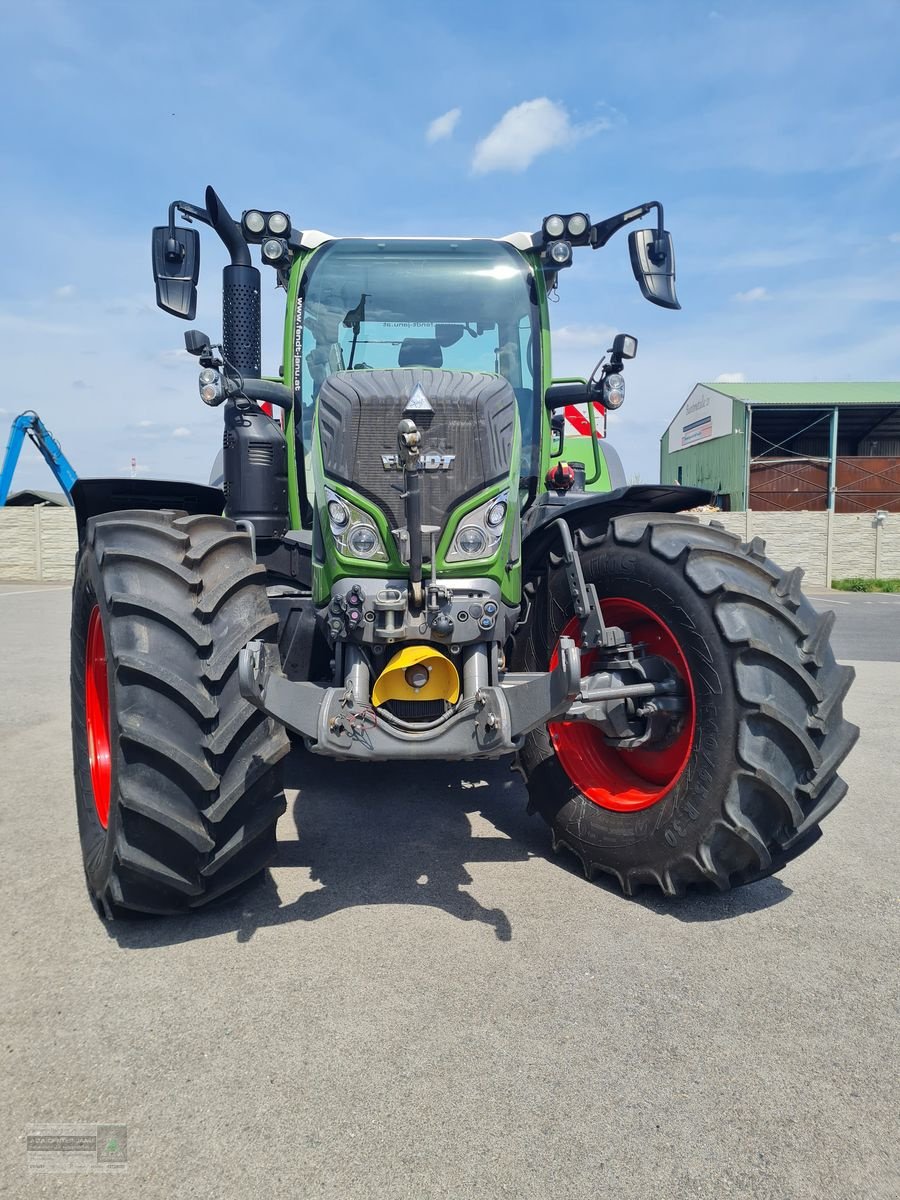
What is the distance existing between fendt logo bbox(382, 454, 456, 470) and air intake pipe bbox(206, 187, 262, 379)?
5.14 feet

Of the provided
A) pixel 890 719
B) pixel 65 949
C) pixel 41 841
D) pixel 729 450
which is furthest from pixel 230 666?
pixel 729 450

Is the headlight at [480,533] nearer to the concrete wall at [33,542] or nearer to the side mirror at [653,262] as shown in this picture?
the side mirror at [653,262]

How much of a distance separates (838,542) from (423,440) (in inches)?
796

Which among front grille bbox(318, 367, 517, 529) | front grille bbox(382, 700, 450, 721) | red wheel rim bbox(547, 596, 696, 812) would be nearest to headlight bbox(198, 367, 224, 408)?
front grille bbox(318, 367, 517, 529)

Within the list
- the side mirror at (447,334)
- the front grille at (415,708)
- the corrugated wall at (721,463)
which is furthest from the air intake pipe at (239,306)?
the corrugated wall at (721,463)

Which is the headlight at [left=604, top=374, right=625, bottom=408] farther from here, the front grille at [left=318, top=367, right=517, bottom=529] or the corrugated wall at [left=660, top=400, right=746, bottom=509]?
the corrugated wall at [left=660, top=400, right=746, bottom=509]

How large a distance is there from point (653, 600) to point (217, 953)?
1770 mm

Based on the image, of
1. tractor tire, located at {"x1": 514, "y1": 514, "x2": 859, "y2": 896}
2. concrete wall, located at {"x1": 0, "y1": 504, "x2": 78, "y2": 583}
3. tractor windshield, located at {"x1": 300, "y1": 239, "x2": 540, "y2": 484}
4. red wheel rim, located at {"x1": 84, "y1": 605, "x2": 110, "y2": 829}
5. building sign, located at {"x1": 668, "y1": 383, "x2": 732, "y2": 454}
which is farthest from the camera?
building sign, located at {"x1": 668, "y1": 383, "x2": 732, "y2": 454}

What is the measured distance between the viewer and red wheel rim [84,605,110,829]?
3.32 m

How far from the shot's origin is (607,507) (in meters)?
3.31

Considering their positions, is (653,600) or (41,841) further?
(41,841)

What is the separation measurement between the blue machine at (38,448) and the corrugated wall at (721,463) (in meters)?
17.8

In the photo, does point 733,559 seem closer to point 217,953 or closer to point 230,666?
point 230,666

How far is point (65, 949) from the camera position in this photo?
2.56m
